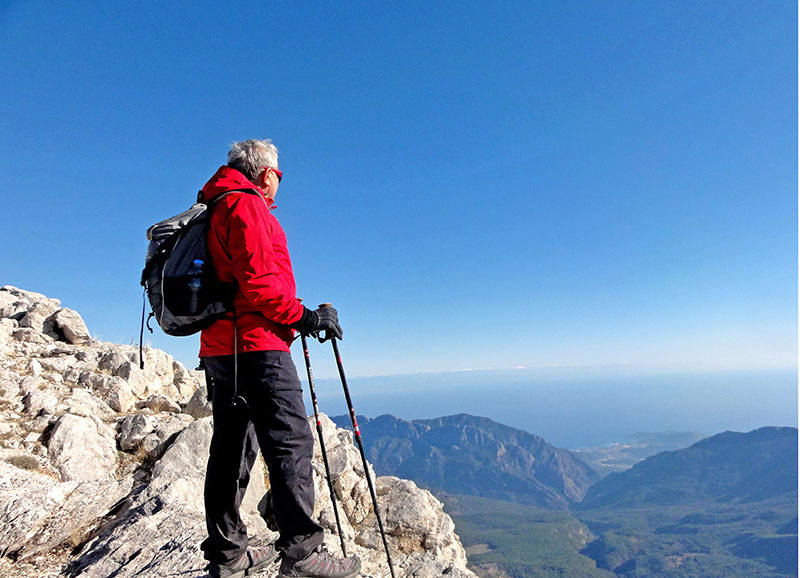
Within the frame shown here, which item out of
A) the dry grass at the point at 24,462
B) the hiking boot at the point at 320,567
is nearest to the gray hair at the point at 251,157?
the hiking boot at the point at 320,567

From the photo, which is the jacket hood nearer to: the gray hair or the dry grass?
the gray hair

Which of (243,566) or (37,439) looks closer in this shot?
(243,566)

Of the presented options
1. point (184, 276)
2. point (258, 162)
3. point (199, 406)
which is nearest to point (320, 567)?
point (184, 276)

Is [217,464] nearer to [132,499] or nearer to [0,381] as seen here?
[132,499]

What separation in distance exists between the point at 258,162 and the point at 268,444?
2565mm

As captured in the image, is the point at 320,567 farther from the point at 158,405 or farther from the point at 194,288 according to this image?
the point at 158,405

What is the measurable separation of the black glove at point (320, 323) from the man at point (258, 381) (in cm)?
1

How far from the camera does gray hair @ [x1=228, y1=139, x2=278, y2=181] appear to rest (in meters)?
3.92

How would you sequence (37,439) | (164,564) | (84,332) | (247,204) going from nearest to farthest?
1. (247,204)
2. (164,564)
3. (37,439)
4. (84,332)

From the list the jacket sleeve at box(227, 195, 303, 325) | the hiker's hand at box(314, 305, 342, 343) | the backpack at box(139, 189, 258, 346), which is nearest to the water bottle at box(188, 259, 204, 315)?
the backpack at box(139, 189, 258, 346)

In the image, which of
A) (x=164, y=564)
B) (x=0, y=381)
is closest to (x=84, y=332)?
(x=0, y=381)

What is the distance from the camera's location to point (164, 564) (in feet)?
14.2

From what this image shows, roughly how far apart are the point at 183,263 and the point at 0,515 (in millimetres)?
4340

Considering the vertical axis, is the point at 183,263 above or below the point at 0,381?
above
